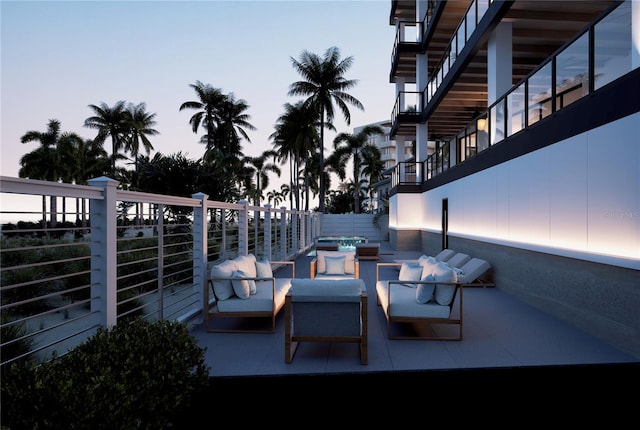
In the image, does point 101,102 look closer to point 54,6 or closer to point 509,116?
point 54,6

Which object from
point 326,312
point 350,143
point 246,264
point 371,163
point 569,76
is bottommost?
point 326,312

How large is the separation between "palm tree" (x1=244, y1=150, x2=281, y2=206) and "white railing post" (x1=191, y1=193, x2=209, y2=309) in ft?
128

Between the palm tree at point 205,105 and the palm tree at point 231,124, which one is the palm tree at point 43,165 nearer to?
the palm tree at point 205,105

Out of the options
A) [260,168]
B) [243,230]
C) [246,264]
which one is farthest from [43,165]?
[246,264]

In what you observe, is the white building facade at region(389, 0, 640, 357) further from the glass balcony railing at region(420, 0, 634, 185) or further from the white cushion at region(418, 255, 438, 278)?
the white cushion at region(418, 255, 438, 278)

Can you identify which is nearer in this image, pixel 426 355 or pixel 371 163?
pixel 426 355

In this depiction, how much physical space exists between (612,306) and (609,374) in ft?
3.51

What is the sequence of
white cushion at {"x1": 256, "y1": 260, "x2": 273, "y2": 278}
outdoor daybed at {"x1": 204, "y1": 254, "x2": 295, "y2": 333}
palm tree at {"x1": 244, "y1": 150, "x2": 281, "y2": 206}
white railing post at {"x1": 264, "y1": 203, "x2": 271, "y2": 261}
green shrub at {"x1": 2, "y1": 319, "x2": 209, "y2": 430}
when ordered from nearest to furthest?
green shrub at {"x1": 2, "y1": 319, "x2": 209, "y2": 430}
outdoor daybed at {"x1": 204, "y1": 254, "x2": 295, "y2": 333}
white cushion at {"x1": 256, "y1": 260, "x2": 273, "y2": 278}
white railing post at {"x1": 264, "y1": 203, "x2": 271, "y2": 261}
palm tree at {"x1": 244, "y1": 150, "x2": 281, "y2": 206}

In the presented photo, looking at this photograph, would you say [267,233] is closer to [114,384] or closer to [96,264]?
[96,264]

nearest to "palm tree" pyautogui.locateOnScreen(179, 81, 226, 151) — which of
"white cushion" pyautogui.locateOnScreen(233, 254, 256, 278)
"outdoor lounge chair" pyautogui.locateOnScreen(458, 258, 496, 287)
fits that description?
"outdoor lounge chair" pyautogui.locateOnScreen(458, 258, 496, 287)

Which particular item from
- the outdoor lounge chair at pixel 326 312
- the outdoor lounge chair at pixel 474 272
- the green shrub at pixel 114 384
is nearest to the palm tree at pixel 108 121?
the outdoor lounge chair at pixel 474 272

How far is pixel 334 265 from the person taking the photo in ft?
26.5

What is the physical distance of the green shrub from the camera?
2250 millimetres

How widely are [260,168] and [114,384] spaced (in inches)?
1886
